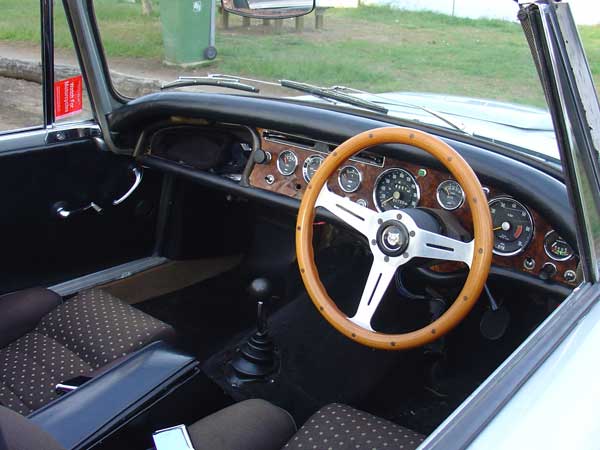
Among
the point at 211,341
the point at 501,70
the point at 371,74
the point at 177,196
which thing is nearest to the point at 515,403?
the point at 501,70

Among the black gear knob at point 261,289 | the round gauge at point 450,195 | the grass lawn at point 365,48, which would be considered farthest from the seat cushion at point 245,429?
the grass lawn at point 365,48

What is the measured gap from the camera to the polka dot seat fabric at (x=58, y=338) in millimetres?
2143

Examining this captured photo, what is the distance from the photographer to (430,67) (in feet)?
7.74

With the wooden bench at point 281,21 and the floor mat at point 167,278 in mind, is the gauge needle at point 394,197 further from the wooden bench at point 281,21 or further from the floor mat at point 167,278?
the floor mat at point 167,278

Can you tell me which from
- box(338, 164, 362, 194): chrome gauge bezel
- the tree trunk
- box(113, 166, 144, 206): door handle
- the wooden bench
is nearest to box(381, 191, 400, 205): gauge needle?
box(338, 164, 362, 194): chrome gauge bezel

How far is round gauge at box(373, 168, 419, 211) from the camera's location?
2.31 meters

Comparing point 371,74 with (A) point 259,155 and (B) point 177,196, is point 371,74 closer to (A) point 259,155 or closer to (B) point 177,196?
(A) point 259,155

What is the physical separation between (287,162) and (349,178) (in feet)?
1.08

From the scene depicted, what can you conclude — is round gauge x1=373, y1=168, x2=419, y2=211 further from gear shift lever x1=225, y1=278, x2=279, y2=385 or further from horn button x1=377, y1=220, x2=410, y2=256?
gear shift lever x1=225, y1=278, x2=279, y2=385

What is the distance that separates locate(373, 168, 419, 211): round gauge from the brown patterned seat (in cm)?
76

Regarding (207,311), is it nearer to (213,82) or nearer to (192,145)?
(192,145)

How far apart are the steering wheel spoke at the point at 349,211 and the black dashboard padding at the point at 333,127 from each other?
0.30 meters

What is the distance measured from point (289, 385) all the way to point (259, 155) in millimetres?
993

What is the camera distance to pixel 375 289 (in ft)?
6.49
